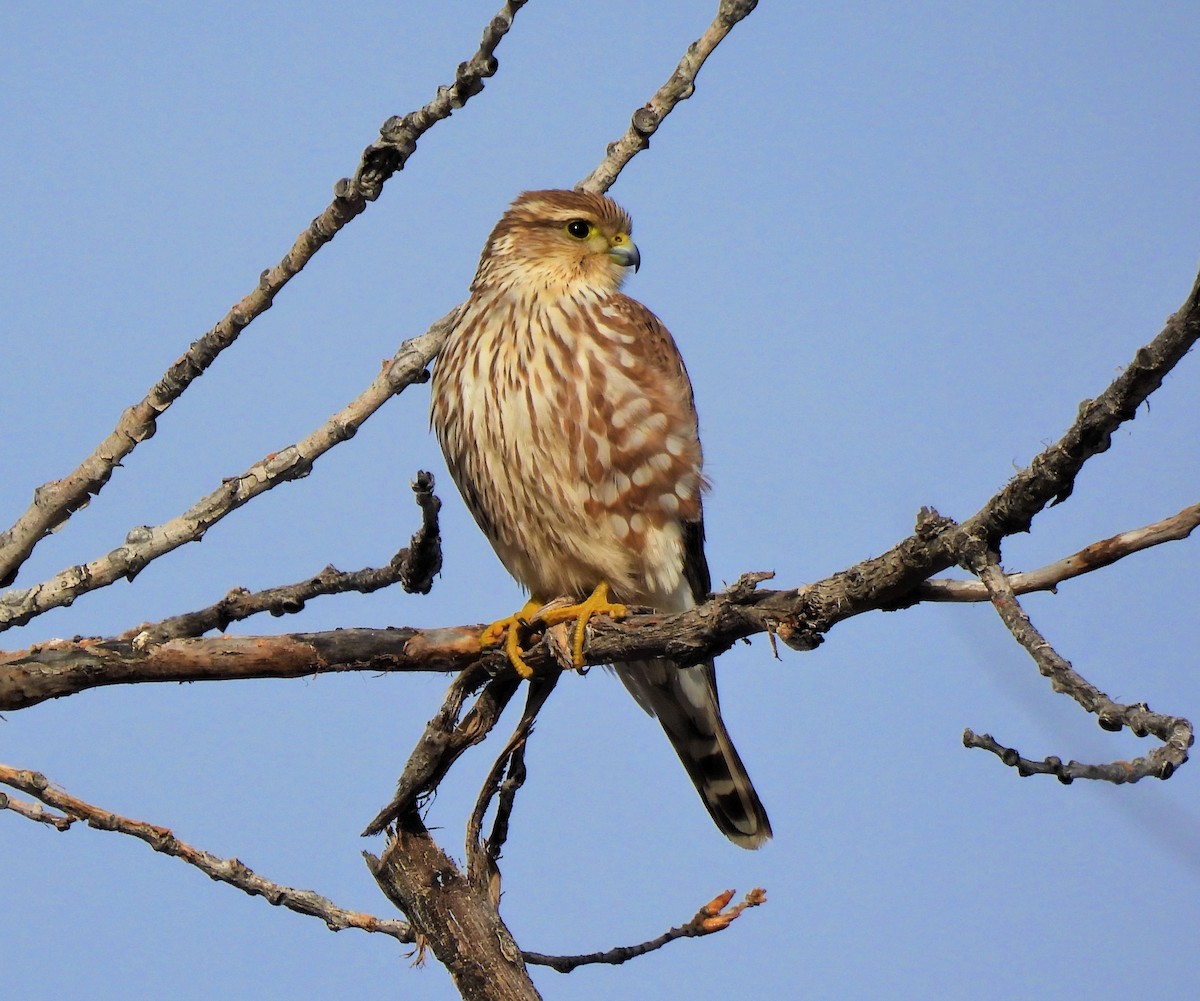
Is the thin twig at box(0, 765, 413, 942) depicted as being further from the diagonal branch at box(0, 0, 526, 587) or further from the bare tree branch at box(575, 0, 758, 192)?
the bare tree branch at box(575, 0, 758, 192)

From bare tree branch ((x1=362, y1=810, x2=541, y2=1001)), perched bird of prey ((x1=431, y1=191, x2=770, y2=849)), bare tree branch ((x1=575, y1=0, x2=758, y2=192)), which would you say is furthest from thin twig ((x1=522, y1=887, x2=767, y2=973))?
bare tree branch ((x1=575, y1=0, x2=758, y2=192))

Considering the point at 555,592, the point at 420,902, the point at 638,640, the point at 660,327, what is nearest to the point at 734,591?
the point at 638,640

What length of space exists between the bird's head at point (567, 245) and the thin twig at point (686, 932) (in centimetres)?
215

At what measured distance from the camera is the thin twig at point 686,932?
3145 mm

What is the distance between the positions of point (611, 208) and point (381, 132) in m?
1.97

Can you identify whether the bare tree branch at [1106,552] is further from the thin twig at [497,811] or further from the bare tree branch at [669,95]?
the bare tree branch at [669,95]

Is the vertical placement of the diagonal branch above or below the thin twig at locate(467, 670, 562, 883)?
above

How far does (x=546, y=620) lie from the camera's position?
380cm

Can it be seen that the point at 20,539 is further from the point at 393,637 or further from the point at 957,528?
the point at 957,528

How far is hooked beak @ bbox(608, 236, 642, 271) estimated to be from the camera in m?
4.67

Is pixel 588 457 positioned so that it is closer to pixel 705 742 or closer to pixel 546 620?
pixel 546 620

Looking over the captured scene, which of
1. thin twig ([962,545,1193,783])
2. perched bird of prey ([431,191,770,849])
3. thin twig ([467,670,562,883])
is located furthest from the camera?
perched bird of prey ([431,191,770,849])

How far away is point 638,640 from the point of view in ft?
10.7

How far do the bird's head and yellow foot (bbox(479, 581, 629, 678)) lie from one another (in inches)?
44.3
